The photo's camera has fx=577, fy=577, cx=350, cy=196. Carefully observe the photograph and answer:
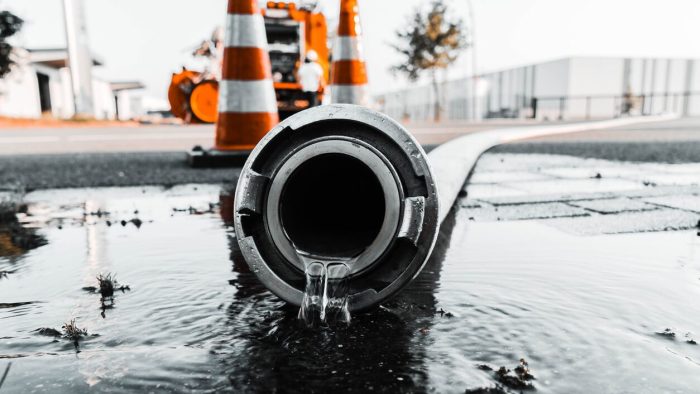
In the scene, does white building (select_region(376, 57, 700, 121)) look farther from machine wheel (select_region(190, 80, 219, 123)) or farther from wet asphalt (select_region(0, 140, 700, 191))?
wet asphalt (select_region(0, 140, 700, 191))

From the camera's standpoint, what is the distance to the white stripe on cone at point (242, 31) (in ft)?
16.3

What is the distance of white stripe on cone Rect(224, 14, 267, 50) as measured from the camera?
4.97 meters

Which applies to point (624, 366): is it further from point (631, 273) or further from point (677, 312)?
point (631, 273)

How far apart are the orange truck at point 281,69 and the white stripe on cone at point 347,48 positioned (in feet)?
12.1

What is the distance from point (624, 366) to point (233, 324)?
962 mm

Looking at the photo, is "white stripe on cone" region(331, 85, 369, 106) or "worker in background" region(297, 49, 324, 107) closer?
"white stripe on cone" region(331, 85, 369, 106)

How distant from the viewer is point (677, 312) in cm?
163

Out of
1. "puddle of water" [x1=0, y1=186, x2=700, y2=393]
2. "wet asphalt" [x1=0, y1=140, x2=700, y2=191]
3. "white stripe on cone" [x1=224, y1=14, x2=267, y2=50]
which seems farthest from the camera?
"white stripe on cone" [x1=224, y1=14, x2=267, y2=50]

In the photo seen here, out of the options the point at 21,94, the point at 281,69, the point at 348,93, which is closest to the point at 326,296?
the point at 348,93

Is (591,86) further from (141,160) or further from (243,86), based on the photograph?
(243,86)

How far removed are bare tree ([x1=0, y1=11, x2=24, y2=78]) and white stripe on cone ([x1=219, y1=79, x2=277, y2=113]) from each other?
24761mm

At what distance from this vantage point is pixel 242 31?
4969 mm

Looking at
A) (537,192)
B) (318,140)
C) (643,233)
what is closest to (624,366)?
(318,140)

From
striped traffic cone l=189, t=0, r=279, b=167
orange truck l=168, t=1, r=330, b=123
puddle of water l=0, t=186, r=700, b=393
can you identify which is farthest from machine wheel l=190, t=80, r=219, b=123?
puddle of water l=0, t=186, r=700, b=393
